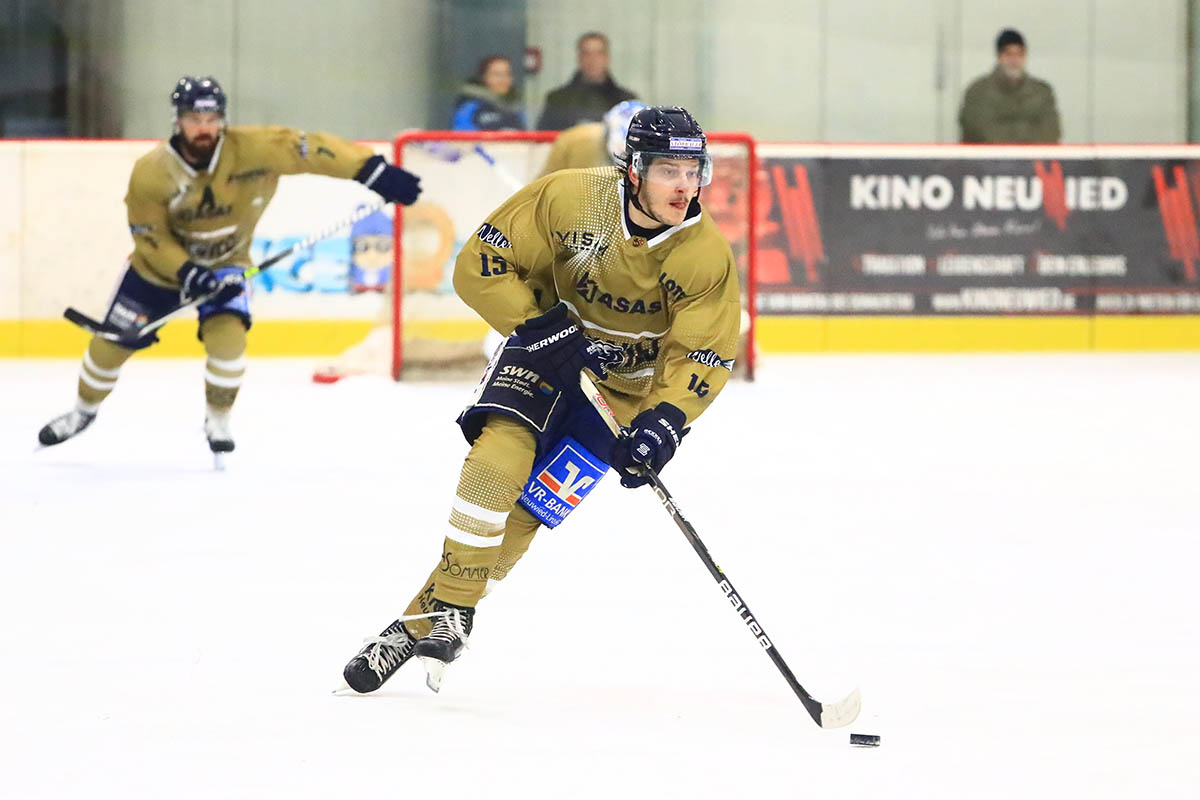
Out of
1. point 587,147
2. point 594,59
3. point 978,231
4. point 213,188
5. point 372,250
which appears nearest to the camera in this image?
point 213,188

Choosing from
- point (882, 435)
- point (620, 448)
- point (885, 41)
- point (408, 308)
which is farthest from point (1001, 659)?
point (885, 41)

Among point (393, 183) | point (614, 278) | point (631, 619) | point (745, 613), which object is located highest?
point (393, 183)

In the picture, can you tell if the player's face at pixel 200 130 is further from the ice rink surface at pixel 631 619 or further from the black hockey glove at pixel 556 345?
the black hockey glove at pixel 556 345

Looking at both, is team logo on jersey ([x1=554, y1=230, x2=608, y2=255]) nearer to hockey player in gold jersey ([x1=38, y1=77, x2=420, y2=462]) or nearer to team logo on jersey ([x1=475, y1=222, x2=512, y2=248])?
team logo on jersey ([x1=475, y1=222, x2=512, y2=248])

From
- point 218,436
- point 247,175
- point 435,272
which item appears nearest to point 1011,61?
point 435,272

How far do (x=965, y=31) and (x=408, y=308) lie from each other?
11.6 feet

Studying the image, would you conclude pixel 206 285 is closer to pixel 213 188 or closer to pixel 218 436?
pixel 213 188

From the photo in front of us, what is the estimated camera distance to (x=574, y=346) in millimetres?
2896

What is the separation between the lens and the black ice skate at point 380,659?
111 inches

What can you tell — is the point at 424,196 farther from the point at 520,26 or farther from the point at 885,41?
the point at 885,41

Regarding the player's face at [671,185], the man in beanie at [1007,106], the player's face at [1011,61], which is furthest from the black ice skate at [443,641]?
the player's face at [1011,61]

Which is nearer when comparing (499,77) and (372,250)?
(372,250)

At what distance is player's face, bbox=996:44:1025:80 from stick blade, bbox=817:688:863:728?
7.39m

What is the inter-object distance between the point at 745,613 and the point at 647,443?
0.32 metres
